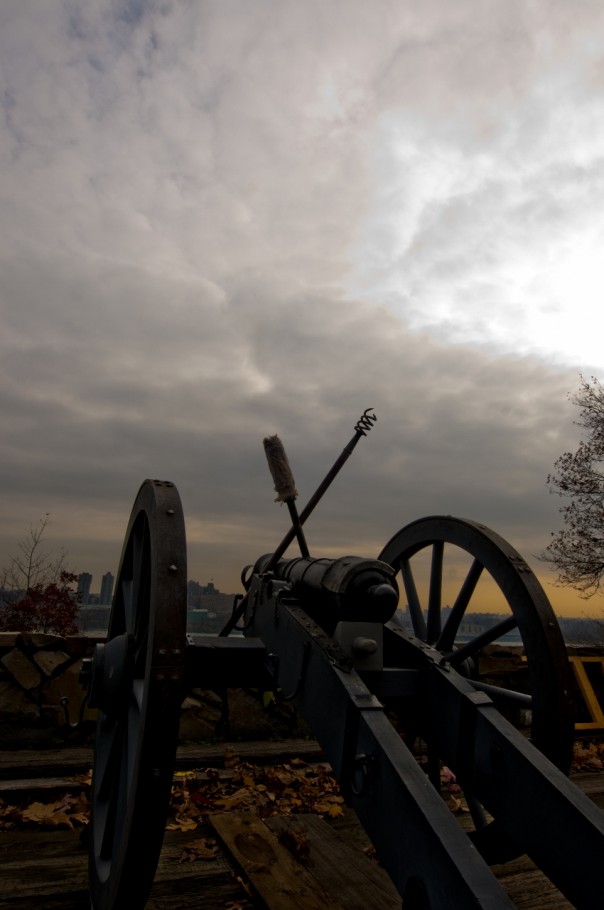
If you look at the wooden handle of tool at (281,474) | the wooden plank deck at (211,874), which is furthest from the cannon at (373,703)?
the wooden plank deck at (211,874)

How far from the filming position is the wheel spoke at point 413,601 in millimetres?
3762

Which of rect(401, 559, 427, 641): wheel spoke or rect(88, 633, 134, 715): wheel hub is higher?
rect(401, 559, 427, 641): wheel spoke

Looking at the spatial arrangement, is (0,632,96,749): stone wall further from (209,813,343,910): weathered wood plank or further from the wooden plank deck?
(209,813,343,910): weathered wood plank

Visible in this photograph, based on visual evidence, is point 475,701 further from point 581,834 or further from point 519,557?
point 519,557

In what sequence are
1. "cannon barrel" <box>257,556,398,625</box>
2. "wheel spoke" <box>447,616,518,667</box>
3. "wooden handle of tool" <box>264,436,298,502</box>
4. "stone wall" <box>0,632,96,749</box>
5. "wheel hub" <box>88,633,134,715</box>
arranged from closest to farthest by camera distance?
1. "wheel hub" <box>88,633,134,715</box>
2. "cannon barrel" <box>257,556,398,625</box>
3. "wheel spoke" <box>447,616,518,667</box>
4. "wooden handle of tool" <box>264,436,298,502</box>
5. "stone wall" <box>0,632,96,749</box>

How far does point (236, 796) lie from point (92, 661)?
240 cm

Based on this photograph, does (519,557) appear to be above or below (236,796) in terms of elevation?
above

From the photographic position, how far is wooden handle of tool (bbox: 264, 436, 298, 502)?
386cm

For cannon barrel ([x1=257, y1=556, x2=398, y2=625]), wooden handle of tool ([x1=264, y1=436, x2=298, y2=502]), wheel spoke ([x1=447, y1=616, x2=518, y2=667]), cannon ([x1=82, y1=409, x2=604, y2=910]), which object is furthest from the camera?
wooden handle of tool ([x1=264, y1=436, x2=298, y2=502])

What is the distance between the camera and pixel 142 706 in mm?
1891

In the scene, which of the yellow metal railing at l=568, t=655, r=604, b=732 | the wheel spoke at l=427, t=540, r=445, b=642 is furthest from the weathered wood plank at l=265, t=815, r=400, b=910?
the yellow metal railing at l=568, t=655, r=604, b=732

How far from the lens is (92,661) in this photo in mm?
2490

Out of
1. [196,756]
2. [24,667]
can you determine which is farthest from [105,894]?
[24,667]

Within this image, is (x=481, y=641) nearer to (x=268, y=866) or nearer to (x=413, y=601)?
(x=413, y=601)
